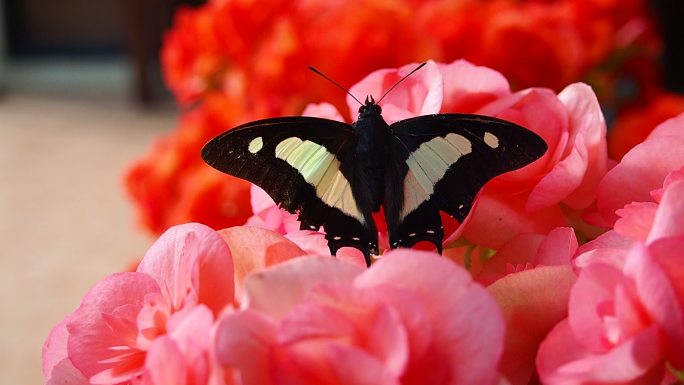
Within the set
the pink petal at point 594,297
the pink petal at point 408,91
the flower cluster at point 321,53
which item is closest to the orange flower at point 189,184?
the flower cluster at point 321,53

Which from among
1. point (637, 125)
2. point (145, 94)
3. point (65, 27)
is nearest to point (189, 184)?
point (637, 125)

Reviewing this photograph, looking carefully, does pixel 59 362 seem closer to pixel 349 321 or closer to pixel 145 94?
pixel 349 321

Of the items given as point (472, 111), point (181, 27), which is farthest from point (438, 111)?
point (181, 27)

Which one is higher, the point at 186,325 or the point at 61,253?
the point at 186,325

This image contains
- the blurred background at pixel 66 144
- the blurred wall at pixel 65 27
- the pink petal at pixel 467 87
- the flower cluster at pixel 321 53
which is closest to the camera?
the pink petal at pixel 467 87

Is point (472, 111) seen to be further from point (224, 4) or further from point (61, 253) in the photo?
point (61, 253)

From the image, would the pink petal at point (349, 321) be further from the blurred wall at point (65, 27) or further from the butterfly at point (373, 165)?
A: the blurred wall at point (65, 27)
